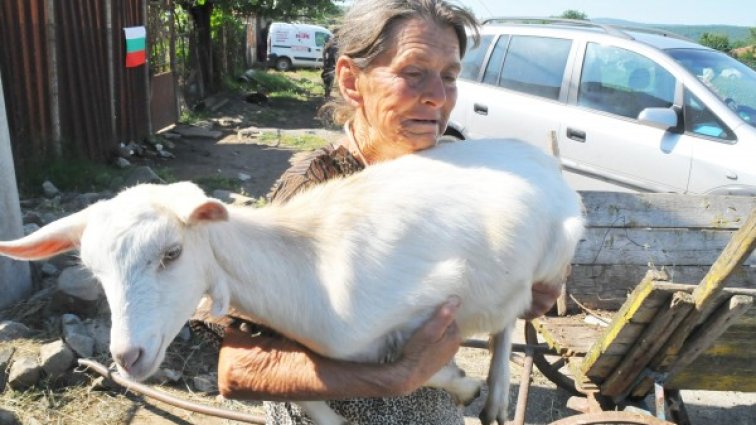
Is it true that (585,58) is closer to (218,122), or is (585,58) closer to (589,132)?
(589,132)

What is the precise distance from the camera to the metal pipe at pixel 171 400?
3414 mm

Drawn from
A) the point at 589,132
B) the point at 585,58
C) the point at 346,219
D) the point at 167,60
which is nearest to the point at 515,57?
the point at 585,58

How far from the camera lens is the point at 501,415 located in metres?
2.44

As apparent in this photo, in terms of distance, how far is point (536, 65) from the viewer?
6.49 m

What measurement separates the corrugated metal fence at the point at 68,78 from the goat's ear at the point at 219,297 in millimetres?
6440

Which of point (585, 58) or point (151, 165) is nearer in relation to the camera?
point (585, 58)

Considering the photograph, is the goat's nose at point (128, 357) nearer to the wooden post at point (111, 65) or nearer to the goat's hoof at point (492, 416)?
the goat's hoof at point (492, 416)

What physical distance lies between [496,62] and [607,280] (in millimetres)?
3420

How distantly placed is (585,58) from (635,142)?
3.09ft

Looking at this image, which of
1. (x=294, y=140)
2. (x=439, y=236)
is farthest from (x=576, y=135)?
(x=294, y=140)

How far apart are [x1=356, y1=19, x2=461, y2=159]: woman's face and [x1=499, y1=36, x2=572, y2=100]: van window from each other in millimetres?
4482

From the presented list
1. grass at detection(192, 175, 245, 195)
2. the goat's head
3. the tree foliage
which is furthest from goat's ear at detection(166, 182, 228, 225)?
the tree foliage

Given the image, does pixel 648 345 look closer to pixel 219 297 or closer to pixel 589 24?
pixel 219 297

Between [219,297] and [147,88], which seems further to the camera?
[147,88]
